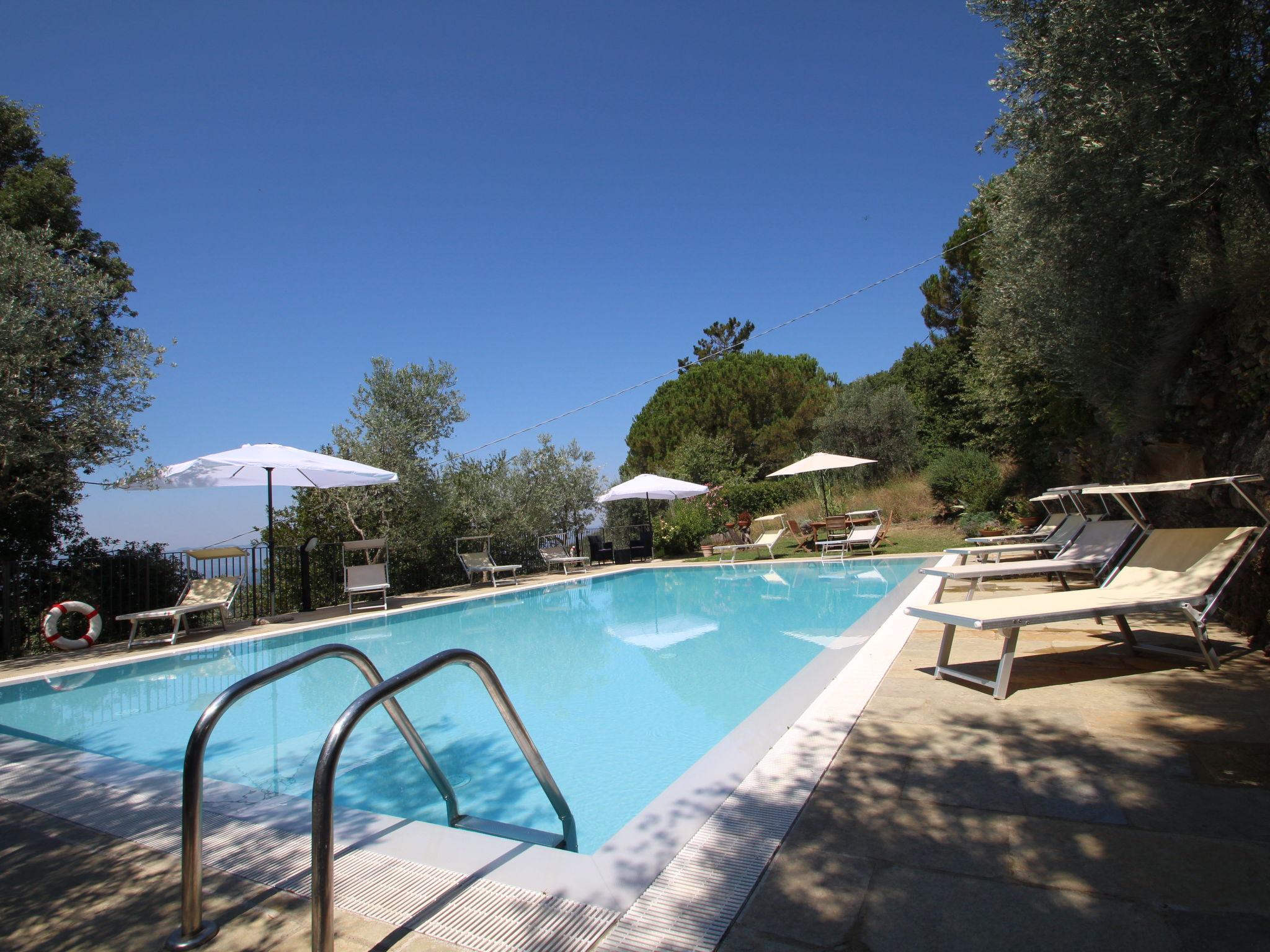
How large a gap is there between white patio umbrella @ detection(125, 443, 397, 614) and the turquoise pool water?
7.19 ft

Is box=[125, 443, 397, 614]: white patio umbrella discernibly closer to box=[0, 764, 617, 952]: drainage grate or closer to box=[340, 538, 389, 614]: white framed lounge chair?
box=[340, 538, 389, 614]: white framed lounge chair

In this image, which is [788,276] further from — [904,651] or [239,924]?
[239,924]

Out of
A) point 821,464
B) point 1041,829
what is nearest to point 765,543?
point 821,464

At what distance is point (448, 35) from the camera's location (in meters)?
11.4

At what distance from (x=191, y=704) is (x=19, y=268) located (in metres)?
5.62

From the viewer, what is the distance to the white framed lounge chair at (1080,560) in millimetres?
5750

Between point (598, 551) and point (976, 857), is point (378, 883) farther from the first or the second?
point (598, 551)

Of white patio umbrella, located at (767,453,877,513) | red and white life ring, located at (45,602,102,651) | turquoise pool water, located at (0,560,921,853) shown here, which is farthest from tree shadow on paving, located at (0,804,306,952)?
white patio umbrella, located at (767,453,877,513)

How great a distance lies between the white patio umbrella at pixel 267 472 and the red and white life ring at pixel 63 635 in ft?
5.39

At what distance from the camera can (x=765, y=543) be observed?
15.0 meters

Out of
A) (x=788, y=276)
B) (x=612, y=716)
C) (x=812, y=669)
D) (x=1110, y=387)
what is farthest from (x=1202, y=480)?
(x=788, y=276)

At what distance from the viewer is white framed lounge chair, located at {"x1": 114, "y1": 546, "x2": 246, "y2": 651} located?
865cm

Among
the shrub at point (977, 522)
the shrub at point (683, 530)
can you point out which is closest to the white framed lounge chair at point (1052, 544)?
the shrub at point (977, 522)

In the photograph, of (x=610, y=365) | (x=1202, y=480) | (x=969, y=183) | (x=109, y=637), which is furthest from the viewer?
(x=610, y=365)
